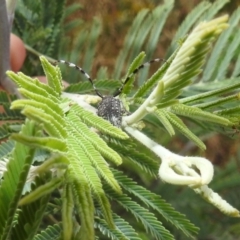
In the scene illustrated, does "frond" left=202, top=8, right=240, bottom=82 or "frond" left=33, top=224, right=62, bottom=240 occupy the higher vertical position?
"frond" left=202, top=8, right=240, bottom=82

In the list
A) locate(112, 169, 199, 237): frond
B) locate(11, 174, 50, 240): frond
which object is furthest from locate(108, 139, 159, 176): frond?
locate(11, 174, 50, 240): frond

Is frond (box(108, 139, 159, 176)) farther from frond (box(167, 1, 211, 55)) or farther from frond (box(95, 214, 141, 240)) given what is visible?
frond (box(167, 1, 211, 55))

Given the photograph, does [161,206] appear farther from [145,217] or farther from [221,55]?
[221,55]

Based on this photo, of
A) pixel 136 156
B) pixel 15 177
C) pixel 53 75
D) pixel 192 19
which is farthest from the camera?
pixel 192 19

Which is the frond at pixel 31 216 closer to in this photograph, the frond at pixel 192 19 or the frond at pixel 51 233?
the frond at pixel 51 233

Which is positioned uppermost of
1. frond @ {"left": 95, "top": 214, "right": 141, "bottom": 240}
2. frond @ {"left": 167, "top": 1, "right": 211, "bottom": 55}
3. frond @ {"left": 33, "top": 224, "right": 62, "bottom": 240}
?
frond @ {"left": 167, "top": 1, "right": 211, "bottom": 55}

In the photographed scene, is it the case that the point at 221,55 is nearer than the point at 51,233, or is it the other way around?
the point at 51,233

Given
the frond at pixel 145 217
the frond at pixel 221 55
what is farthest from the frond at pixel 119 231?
the frond at pixel 221 55

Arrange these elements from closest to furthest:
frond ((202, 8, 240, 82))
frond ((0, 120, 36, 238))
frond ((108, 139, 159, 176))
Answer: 1. frond ((0, 120, 36, 238))
2. frond ((108, 139, 159, 176))
3. frond ((202, 8, 240, 82))

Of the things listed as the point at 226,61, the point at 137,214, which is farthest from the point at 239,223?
the point at 137,214

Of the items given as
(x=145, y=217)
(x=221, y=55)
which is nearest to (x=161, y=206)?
(x=145, y=217)

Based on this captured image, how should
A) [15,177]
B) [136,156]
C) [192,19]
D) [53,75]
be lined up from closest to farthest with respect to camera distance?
1. [15,177]
2. [53,75]
3. [136,156]
4. [192,19]
